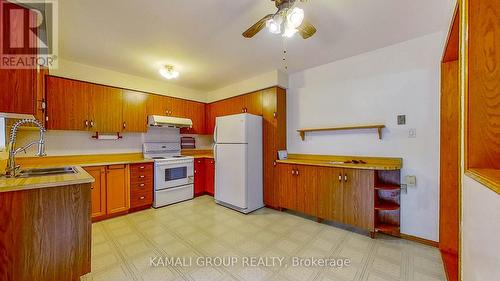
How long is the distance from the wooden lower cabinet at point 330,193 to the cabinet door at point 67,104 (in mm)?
3285

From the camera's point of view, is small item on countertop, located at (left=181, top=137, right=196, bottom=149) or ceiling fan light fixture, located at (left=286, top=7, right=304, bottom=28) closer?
ceiling fan light fixture, located at (left=286, top=7, right=304, bottom=28)

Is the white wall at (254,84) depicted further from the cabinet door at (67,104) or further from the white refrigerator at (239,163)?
the cabinet door at (67,104)

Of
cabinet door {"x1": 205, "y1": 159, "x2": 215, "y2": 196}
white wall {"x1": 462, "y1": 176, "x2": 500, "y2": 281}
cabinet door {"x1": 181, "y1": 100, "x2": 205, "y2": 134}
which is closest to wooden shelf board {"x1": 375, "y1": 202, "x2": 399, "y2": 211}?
white wall {"x1": 462, "y1": 176, "x2": 500, "y2": 281}

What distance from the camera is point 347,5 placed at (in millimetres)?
1785

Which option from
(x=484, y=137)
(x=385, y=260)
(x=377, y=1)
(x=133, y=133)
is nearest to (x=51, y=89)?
(x=133, y=133)

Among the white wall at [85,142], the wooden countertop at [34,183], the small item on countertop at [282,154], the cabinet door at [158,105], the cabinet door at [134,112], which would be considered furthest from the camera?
the cabinet door at [158,105]

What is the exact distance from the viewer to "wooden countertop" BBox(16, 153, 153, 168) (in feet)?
9.20

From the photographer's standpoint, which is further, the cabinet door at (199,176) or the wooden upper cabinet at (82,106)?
the cabinet door at (199,176)

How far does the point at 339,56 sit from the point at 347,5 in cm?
116

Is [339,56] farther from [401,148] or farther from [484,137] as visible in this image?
[484,137]

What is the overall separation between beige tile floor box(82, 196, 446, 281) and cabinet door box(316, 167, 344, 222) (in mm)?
186

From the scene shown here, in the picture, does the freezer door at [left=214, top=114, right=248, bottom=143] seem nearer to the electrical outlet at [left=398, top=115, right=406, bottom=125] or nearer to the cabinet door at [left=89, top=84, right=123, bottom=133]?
the cabinet door at [left=89, top=84, right=123, bottom=133]

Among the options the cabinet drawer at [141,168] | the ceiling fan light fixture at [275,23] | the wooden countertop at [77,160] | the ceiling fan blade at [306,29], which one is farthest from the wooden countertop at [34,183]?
the ceiling fan blade at [306,29]

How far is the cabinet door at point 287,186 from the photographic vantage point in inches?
122
